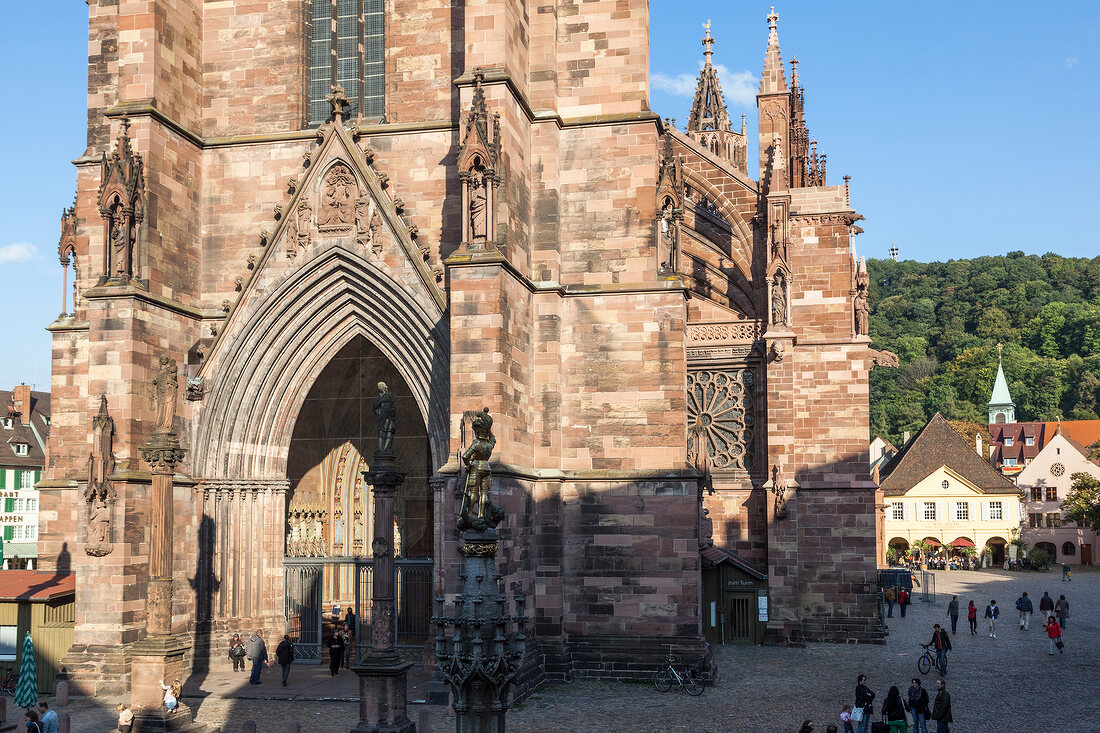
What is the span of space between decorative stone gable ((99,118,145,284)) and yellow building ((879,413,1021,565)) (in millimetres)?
63085

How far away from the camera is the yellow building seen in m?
74.4

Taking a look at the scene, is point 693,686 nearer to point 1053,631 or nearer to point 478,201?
point 478,201

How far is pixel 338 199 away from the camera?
21.6 meters

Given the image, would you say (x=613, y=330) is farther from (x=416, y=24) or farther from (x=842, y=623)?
(x=842, y=623)

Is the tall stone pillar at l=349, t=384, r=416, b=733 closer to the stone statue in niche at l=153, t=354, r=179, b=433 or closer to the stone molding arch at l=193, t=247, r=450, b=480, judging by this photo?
the stone statue in niche at l=153, t=354, r=179, b=433

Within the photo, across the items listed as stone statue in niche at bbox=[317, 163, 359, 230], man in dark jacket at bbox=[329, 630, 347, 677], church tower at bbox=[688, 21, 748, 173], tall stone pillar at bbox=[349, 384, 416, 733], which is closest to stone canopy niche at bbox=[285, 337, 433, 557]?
man in dark jacket at bbox=[329, 630, 347, 677]

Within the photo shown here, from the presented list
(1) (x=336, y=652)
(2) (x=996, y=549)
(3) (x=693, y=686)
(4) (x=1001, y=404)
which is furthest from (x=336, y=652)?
(4) (x=1001, y=404)

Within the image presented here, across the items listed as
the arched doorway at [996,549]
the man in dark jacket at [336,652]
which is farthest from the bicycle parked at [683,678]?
the arched doorway at [996,549]

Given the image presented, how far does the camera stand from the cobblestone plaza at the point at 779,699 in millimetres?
17062

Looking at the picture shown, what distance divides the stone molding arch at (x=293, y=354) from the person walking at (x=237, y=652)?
3.28 m

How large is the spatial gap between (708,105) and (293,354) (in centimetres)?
3846

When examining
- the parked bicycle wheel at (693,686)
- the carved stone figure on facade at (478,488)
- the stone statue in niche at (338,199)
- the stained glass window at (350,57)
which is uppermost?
the stained glass window at (350,57)

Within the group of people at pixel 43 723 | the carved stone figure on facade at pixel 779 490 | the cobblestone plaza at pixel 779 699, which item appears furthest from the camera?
the carved stone figure on facade at pixel 779 490

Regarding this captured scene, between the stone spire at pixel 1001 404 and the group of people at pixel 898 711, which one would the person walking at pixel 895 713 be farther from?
the stone spire at pixel 1001 404
